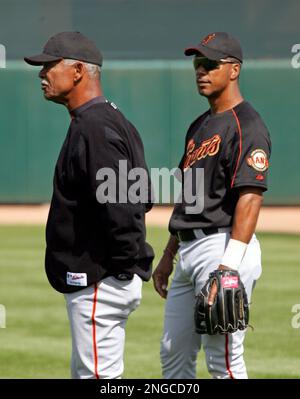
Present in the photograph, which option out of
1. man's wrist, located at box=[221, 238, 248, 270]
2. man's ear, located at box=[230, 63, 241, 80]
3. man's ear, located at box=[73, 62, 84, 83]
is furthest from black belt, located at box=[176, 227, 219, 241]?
man's ear, located at box=[73, 62, 84, 83]

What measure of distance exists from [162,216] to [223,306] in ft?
46.2

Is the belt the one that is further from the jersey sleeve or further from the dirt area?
the dirt area

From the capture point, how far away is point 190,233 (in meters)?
4.91

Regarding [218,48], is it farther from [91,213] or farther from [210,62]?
[91,213]

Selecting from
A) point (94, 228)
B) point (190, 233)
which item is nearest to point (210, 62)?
point (190, 233)

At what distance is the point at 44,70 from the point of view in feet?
14.9

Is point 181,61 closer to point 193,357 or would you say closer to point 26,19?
point 26,19

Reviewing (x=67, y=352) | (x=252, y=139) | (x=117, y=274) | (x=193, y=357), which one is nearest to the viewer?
(x=117, y=274)

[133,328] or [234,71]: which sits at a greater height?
[234,71]

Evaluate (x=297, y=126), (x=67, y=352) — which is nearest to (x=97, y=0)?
(x=297, y=126)

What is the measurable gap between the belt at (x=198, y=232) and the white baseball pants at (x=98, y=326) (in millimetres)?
550

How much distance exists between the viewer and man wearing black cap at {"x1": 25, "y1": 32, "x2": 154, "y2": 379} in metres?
4.33

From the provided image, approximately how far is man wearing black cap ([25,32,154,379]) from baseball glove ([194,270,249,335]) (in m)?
0.33
